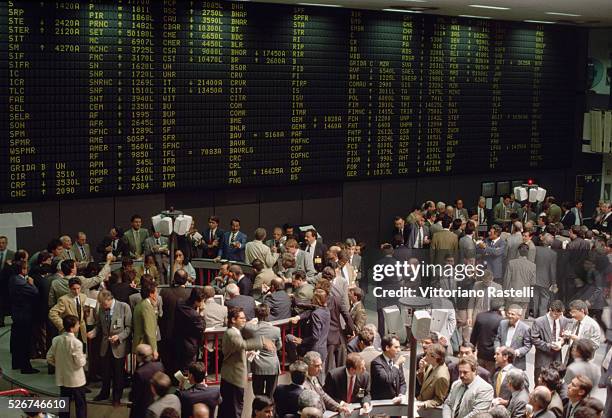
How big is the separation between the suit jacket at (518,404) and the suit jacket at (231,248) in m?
6.63

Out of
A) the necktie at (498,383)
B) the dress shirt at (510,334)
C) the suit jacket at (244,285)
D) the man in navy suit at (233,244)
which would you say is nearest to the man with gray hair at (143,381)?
the suit jacket at (244,285)

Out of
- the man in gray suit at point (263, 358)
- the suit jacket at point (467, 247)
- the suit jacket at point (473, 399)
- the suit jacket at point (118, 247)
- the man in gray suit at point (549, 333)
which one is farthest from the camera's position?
the suit jacket at point (467, 247)

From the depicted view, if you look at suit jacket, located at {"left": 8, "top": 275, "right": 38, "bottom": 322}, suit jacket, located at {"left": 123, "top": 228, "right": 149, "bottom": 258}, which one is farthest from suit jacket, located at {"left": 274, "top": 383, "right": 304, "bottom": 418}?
suit jacket, located at {"left": 123, "top": 228, "right": 149, "bottom": 258}

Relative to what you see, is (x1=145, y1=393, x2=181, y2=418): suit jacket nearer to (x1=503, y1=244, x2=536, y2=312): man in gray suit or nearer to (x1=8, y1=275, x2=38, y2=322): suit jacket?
(x1=8, y1=275, x2=38, y2=322): suit jacket

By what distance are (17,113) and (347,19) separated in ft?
19.9

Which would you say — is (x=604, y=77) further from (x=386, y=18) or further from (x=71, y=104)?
(x=71, y=104)

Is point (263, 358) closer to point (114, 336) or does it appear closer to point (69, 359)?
point (114, 336)

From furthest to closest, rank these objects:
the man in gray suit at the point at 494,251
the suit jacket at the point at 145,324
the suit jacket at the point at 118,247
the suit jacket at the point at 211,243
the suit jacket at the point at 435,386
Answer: the man in gray suit at the point at 494,251
the suit jacket at the point at 211,243
the suit jacket at the point at 118,247
the suit jacket at the point at 145,324
the suit jacket at the point at 435,386

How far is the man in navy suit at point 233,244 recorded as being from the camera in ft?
48.2

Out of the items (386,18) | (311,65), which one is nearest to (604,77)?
(386,18)

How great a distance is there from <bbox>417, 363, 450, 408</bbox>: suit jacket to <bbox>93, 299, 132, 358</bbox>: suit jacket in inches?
139

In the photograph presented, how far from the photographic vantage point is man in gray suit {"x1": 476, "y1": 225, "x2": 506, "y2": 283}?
604 inches

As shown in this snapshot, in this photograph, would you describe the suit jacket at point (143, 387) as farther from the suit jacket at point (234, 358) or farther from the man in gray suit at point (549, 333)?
the man in gray suit at point (549, 333)

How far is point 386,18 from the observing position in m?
17.3
